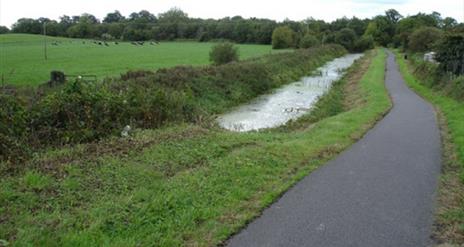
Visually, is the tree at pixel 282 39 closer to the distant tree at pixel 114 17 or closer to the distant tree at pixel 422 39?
the distant tree at pixel 422 39

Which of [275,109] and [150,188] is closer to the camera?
[150,188]

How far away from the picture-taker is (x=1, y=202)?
606 cm

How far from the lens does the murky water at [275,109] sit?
19828mm

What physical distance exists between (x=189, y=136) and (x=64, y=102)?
10.0 ft

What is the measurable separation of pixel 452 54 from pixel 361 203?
23.3 meters

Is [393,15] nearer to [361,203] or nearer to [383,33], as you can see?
[383,33]

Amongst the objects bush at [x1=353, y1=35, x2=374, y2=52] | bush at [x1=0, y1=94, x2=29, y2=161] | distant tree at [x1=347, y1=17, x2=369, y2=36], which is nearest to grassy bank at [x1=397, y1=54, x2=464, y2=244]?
bush at [x1=0, y1=94, x2=29, y2=161]

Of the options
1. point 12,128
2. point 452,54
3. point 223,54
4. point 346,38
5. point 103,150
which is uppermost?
point 346,38

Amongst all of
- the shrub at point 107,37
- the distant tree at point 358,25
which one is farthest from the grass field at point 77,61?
the distant tree at point 358,25

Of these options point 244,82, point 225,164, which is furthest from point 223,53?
point 225,164

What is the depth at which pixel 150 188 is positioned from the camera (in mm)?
7094

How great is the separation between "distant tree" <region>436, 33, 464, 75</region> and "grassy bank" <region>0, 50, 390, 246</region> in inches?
716

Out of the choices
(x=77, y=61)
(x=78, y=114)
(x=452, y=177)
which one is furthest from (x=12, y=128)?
(x=77, y=61)

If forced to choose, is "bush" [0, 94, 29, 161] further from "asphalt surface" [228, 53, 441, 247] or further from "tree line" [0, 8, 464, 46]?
"tree line" [0, 8, 464, 46]
